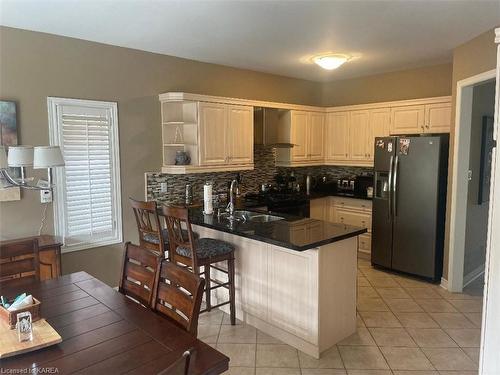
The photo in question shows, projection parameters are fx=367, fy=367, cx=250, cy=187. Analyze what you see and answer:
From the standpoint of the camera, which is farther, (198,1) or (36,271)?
(198,1)

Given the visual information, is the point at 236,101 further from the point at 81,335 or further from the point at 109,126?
the point at 81,335

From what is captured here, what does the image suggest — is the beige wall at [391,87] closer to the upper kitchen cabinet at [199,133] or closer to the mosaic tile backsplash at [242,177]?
the mosaic tile backsplash at [242,177]

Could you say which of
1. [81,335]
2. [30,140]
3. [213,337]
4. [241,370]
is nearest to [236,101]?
[30,140]

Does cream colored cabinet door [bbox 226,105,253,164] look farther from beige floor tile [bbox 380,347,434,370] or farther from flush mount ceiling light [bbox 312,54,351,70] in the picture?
beige floor tile [bbox 380,347,434,370]

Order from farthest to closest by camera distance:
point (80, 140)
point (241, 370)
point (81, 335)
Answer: point (80, 140)
point (241, 370)
point (81, 335)

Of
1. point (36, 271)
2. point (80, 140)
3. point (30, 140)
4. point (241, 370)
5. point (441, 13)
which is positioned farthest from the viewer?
point (80, 140)

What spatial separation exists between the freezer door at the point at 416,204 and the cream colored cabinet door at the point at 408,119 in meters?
0.64

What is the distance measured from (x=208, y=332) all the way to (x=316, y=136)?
349cm

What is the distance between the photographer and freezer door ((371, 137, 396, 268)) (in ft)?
14.6

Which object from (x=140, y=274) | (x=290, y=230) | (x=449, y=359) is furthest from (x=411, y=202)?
(x=140, y=274)

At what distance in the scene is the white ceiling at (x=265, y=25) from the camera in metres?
2.75

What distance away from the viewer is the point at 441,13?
2.92 m

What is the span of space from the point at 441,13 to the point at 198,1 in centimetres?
192

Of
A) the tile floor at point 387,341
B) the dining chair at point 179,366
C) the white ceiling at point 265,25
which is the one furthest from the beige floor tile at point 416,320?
the dining chair at point 179,366
